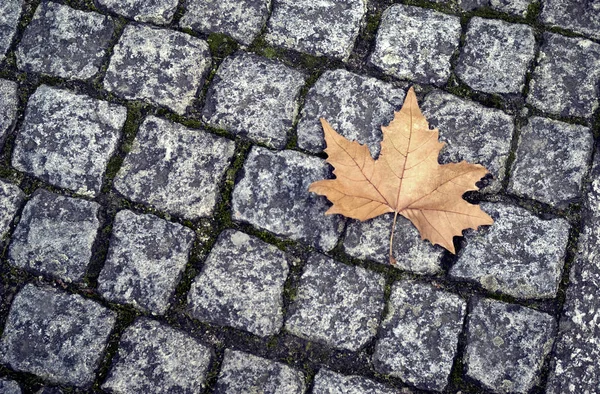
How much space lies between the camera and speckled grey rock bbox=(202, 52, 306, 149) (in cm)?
248

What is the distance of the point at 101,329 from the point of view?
2.34 meters

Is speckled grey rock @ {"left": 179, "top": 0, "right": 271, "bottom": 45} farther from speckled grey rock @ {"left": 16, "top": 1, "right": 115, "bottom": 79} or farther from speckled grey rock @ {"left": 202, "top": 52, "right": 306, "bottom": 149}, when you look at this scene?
speckled grey rock @ {"left": 16, "top": 1, "right": 115, "bottom": 79}

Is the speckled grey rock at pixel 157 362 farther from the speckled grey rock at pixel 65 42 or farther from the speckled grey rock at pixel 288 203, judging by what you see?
the speckled grey rock at pixel 65 42

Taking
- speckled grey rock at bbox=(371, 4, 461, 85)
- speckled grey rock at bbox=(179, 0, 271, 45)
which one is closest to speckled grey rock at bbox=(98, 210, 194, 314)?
speckled grey rock at bbox=(179, 0, 271, 45)

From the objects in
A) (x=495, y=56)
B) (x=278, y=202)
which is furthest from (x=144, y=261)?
(x=495, y=56)

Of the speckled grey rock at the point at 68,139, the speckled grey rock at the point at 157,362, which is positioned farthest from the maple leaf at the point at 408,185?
the speckled grey rock at the point at 68,139

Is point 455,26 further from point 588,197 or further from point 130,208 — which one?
point 130,208

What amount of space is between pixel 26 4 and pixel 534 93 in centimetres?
236

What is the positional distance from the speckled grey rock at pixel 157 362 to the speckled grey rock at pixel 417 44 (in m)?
1.49

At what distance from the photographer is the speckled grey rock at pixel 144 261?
2363 millimetres

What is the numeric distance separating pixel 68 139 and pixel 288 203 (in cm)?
101

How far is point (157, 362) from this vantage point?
2.32 meters

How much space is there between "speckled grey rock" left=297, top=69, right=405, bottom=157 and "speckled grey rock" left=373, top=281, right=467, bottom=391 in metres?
0.67

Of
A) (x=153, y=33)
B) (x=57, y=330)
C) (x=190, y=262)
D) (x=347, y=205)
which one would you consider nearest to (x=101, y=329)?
(x=57, y=330)
